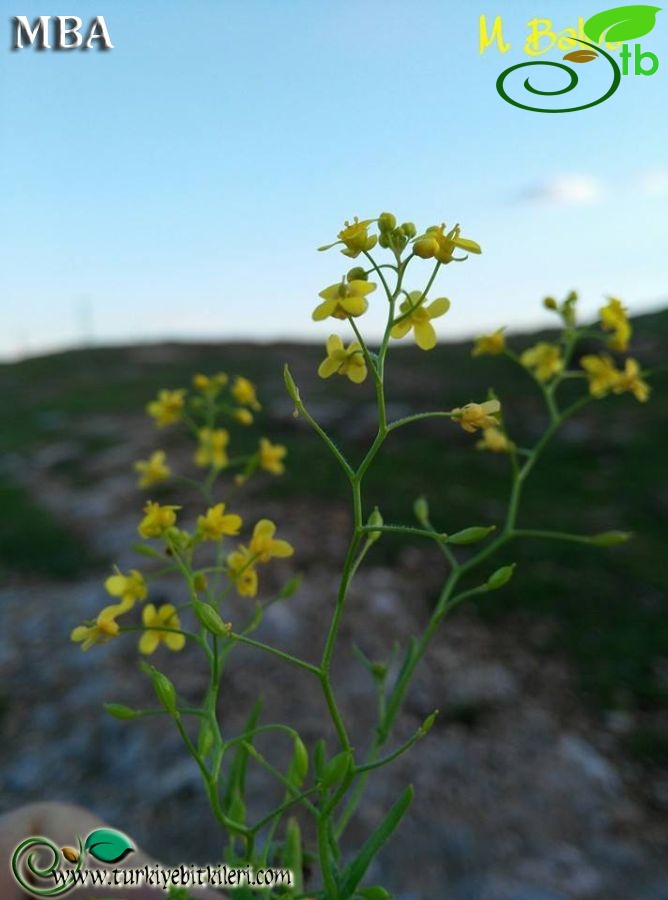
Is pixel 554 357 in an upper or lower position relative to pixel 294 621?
upper

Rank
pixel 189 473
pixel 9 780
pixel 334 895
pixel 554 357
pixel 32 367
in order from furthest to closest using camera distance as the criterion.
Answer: pixel 32 367
pixel 189 473
pixel 9 780
pixel 554 357
pixel 334 895

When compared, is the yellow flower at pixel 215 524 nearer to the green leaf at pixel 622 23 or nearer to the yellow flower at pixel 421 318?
the yellow flower at pixel 421 318

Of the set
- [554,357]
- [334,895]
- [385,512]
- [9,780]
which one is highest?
[554,357]

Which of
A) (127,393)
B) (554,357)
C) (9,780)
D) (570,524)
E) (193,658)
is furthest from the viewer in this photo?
(127,393)

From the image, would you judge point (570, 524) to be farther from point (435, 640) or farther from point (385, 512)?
point (435, 640)

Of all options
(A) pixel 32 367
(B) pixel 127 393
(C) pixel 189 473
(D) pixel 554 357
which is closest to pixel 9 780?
(D) pixel 554 357

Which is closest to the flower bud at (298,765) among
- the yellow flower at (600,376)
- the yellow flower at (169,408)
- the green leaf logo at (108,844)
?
the green leaf logo at (108,844)
